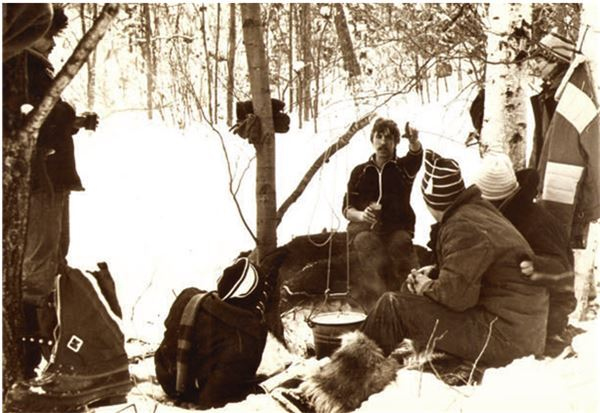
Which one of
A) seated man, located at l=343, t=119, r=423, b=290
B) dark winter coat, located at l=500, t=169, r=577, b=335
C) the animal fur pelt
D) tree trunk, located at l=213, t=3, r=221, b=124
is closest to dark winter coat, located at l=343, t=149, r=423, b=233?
seated man, located at l=343, t=119, r=423, b=290

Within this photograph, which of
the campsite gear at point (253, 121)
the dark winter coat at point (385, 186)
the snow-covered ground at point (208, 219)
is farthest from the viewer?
the dark winter coat at point (385, 186)

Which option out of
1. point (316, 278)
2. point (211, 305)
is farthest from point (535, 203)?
point (211, 305)

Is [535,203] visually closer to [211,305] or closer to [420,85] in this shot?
[420,85]

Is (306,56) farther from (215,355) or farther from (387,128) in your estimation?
(215,355)

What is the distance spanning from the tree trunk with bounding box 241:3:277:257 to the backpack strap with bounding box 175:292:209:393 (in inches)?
25.8

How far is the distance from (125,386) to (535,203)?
2148 millimetres

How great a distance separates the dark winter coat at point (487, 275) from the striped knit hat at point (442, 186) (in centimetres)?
5

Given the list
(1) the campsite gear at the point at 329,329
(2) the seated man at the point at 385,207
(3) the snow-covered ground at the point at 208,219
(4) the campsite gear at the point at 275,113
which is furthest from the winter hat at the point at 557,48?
A: (1) the campsite gear at the point at 329,329

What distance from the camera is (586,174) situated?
11.0ft

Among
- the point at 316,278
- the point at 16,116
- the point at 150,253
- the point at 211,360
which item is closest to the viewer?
the point at 16,116

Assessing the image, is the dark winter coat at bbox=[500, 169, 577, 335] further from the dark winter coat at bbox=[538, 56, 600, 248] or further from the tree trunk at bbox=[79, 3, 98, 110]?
the tree trunk at bbox=[79, 3, 98, 110]

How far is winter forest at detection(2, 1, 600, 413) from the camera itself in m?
3.18

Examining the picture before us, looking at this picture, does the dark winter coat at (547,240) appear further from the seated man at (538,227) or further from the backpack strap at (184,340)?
the backpack strap at (184,340)

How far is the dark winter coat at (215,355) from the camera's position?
3.19 metres
